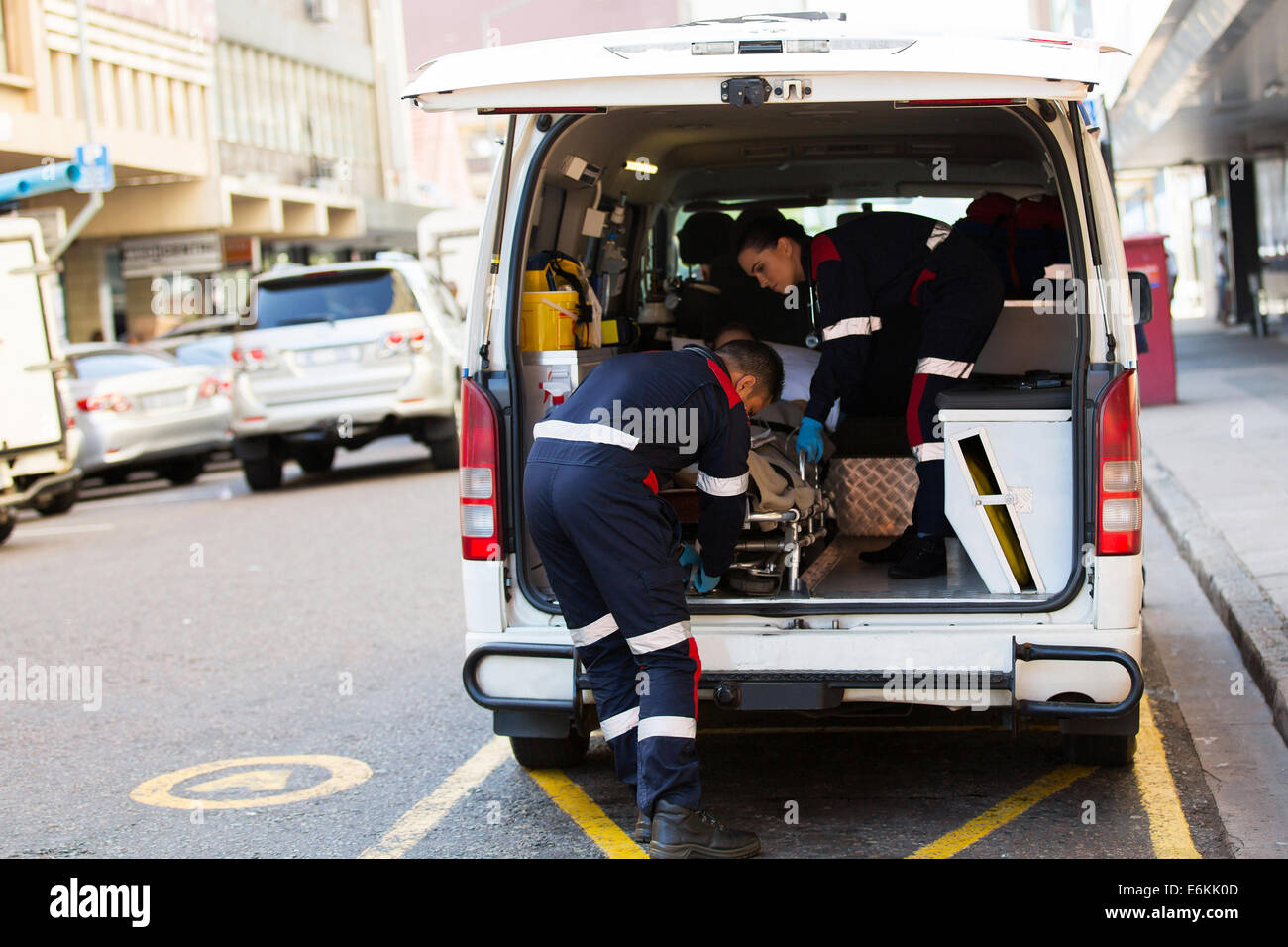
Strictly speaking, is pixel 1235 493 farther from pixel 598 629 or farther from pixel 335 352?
pixel 335 352

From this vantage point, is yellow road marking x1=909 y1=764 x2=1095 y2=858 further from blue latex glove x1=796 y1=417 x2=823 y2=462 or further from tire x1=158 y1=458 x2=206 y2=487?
tire x1=158 y1=458 x2=206 y2=487

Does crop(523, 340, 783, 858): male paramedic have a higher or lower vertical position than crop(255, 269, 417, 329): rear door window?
lower

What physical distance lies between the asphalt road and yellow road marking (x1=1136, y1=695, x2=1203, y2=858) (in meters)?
0.01

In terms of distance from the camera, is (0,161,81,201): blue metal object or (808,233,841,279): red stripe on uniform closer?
(808,233,841,279): red stripe on uniform

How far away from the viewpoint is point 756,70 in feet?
13.1

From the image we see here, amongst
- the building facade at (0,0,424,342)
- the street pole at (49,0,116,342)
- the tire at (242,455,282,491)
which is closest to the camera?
the tire at (242,455,282,491)

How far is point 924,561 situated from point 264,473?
35.3ft

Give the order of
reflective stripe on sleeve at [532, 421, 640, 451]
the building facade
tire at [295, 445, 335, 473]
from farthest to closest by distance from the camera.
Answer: the building facade, tire at [295, 445, 335, 473], reflective stripe on sleeve at [532, 421, 640, 451]

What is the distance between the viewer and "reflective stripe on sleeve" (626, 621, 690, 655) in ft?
14.1

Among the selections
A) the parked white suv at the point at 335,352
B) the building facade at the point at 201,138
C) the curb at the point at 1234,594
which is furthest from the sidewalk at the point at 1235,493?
the building facade at the point at 201,138

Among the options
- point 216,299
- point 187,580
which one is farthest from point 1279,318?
point 187,580

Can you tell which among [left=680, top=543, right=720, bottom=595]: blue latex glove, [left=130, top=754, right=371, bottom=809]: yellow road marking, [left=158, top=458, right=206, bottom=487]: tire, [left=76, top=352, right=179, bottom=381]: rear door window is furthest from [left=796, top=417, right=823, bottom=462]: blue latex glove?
[left=158, top=458, right=206, bottom=487]: tire

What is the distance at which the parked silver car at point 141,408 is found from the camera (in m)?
15.6
